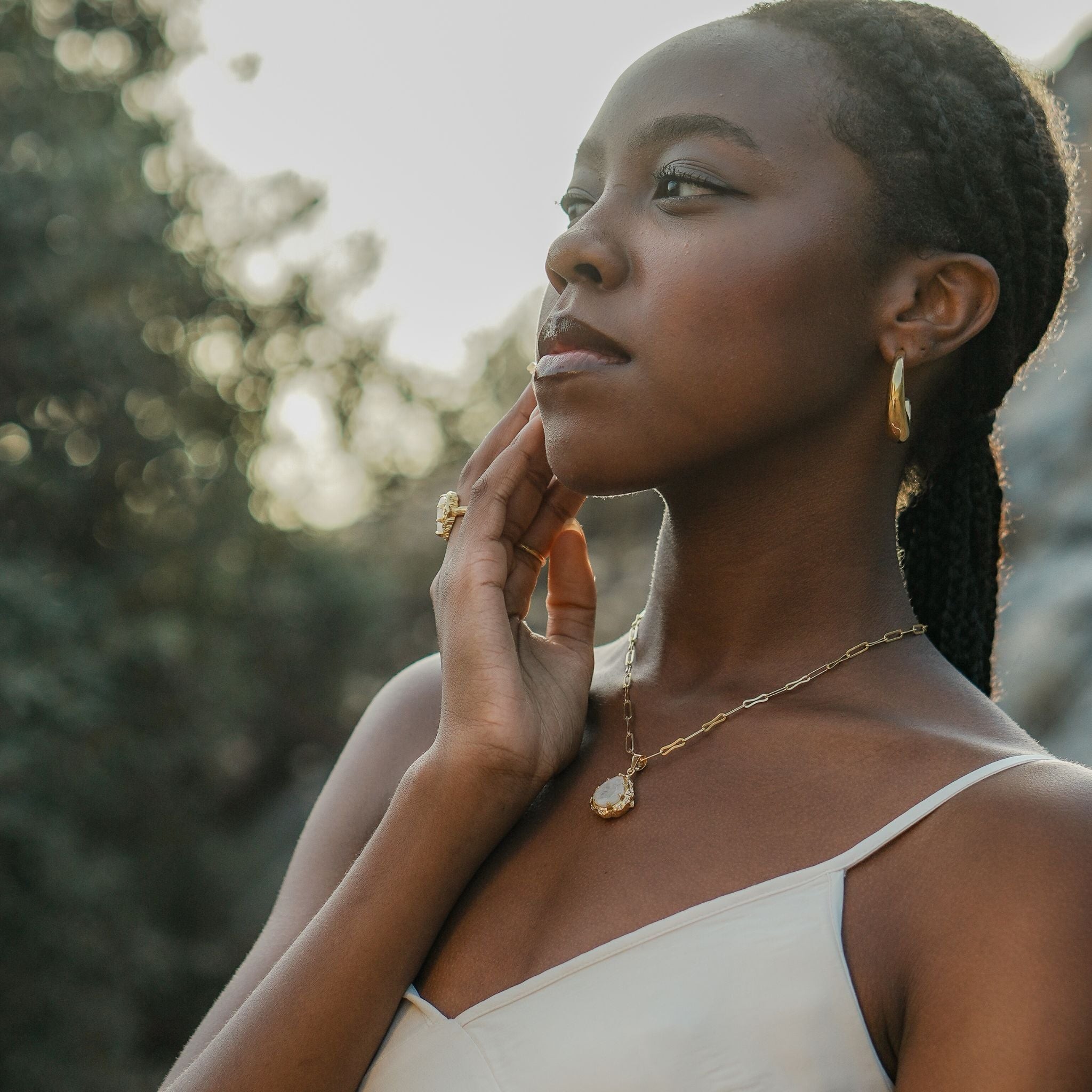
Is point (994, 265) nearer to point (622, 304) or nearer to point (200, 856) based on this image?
point (622, 304)

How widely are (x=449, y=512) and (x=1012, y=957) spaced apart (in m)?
1.29

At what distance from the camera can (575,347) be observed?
7.38ft

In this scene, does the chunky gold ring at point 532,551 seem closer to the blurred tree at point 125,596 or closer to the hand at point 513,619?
the hand at point 513,619

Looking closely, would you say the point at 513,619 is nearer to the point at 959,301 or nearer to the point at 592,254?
the point at 592,254

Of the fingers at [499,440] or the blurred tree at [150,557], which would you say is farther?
the blurred tree at [150,557]

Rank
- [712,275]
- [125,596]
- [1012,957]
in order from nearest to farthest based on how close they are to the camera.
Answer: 1. [1012,957]
2. [712,275]
3. [125,596]

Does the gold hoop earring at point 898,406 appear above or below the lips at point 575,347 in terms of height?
below

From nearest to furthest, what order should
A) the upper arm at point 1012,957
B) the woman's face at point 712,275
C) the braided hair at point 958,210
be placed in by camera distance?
1. the upper arm at point 1012,957
2. the woman's face at point 712,275
3. the braided hair at point 958,210

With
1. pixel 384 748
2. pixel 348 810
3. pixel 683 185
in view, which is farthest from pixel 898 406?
pixel 348 810

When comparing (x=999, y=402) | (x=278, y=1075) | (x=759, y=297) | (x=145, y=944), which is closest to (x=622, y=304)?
(x=759, y=297)

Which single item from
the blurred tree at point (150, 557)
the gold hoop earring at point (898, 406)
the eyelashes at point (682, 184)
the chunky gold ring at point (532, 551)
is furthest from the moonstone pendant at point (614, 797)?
the blurred tree at point (150, 557)

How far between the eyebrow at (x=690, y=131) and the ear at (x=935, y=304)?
0.36 metres

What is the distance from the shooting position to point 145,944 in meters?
8.94

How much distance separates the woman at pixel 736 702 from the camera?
6.30 feet
